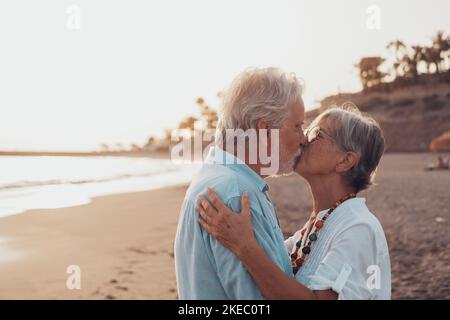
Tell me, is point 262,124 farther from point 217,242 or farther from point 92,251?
point 92,251

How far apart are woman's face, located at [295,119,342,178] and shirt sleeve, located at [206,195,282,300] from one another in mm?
635

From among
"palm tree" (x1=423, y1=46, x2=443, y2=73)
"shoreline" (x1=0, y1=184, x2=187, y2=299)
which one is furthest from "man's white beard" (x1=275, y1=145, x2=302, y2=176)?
"palm tree" (x1=423, y1=46, x2=443, y2=73)

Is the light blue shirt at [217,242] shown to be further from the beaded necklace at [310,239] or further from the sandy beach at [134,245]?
the sandy beach at [134,245]

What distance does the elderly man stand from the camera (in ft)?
6.70

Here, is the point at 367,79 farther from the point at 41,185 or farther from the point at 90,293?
the point at 90,293

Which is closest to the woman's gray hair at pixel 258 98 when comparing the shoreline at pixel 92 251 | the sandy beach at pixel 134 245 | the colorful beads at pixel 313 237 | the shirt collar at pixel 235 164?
the shirt collar at pixel 235 164

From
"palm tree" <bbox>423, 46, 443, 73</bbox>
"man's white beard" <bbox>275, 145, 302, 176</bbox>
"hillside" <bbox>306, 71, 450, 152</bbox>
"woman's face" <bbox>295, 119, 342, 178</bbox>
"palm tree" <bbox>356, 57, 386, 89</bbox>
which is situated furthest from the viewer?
"palm tree" <bbox>356, 57, 386, 89</bbox>

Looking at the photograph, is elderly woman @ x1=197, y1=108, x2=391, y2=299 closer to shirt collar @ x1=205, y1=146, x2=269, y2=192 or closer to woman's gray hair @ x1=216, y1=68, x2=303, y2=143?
shirt collar @ x1=205, y1=146, x2=269, y2=192

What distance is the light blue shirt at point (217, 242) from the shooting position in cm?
203

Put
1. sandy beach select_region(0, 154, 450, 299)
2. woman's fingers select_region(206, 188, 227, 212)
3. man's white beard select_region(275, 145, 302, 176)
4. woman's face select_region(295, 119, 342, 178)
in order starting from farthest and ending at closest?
1. sandy beach select_region(0, 154, 450, 299)
2. woman's face select_region(295, 119, 342, 178)
3. man's white beard select_region(275, 145, 302, 176)
4. woman's fingers select_region(206, 188, 227, 212)

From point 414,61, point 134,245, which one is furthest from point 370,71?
point 134,245

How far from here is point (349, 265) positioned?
85.5 inches
